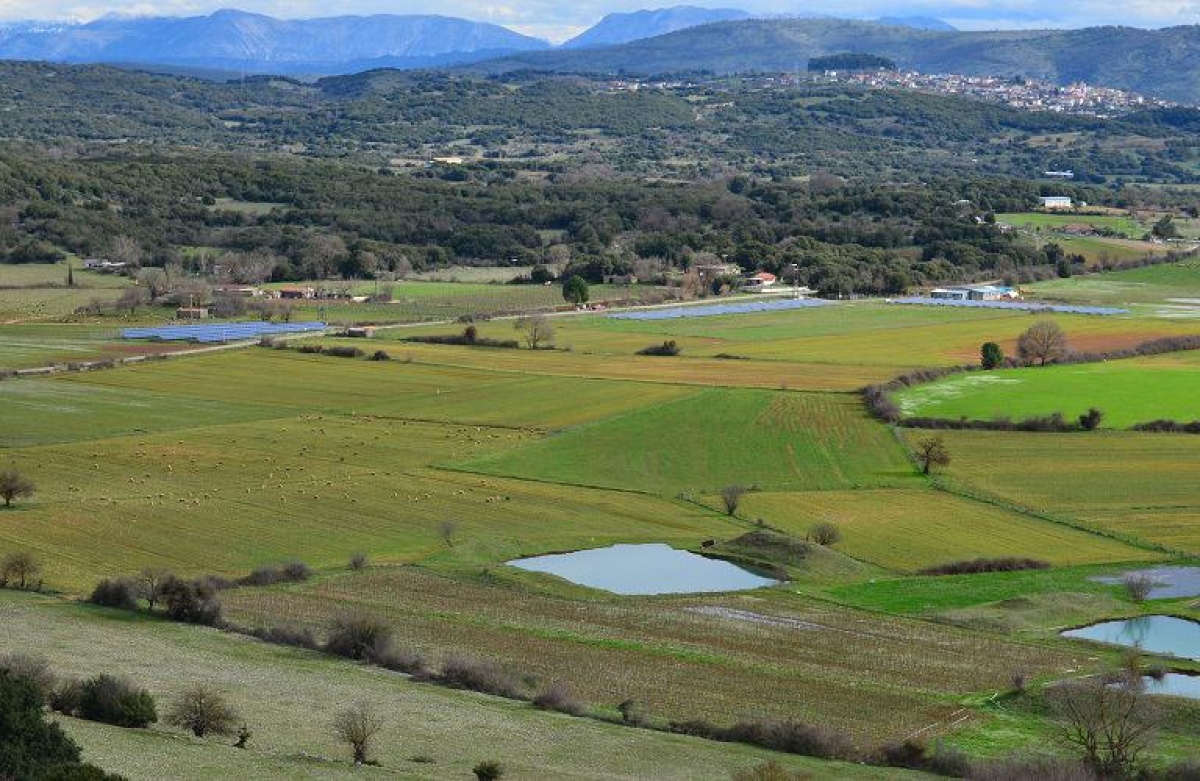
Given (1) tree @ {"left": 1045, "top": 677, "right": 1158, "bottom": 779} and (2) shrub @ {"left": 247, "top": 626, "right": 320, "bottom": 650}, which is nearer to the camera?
(1) tree @ {"left": 1045, "top": 677, "right": 1158, "bottom": 779}

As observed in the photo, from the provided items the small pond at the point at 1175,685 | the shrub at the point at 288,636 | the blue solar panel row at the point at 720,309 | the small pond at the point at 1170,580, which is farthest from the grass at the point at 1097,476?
the blue solar panel row at the point at 720,309

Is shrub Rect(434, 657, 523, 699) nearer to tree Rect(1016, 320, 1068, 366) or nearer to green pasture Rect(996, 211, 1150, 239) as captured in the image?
tree Rect(1016, 320, 1068, 366)

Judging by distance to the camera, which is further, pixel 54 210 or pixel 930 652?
pixel 54 210

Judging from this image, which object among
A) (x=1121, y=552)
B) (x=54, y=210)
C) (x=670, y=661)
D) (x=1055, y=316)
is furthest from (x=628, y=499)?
(x=54, y=210)

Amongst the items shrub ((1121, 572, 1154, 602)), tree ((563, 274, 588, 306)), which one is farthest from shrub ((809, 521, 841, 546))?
tree ((563, 274, 588, 306))

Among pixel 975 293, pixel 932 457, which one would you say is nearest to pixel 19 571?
pixel 932 457

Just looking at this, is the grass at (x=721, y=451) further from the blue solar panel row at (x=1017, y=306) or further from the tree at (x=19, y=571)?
the blue solar panel row at (x=1017, y=306)

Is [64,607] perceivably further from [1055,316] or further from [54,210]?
[54,210]
